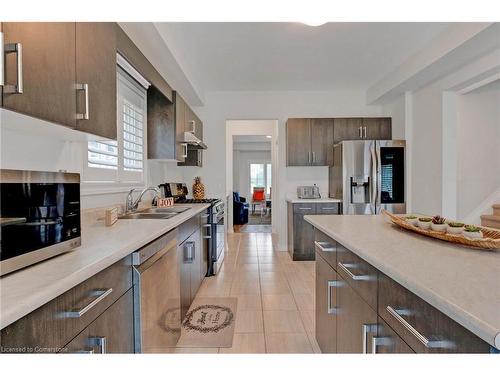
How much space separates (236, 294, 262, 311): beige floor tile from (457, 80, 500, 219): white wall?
2.80m

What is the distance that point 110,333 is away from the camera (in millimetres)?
1177

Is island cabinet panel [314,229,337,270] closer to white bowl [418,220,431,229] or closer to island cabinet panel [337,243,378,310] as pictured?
island cabinet panel [337,243,378,310]

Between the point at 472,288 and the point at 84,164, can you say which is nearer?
the point at 472,288

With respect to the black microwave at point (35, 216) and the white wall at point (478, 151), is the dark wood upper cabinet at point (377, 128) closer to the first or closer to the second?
the white wall at point (478, 151)

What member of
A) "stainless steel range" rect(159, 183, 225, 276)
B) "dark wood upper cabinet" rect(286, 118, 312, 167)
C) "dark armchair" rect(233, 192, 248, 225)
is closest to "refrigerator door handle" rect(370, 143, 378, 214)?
"dark wood upper cabinet" rect(286, 118, 312, 167)

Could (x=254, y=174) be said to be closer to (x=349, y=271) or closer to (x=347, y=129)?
(x=347, y=129)

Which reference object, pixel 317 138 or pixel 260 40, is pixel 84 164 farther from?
pixel 317 138

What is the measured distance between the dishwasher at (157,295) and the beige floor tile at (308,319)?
1012mm

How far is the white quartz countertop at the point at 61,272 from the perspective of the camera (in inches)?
28.9

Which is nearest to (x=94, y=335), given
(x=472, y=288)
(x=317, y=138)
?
(x=472, y=288)

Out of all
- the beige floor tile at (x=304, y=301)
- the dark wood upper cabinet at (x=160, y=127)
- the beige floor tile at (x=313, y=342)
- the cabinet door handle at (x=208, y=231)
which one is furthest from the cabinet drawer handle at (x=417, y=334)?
the dark wood upper cabinet at (x=160, y=127)

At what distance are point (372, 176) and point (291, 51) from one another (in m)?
2.06

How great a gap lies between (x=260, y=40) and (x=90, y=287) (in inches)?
116
